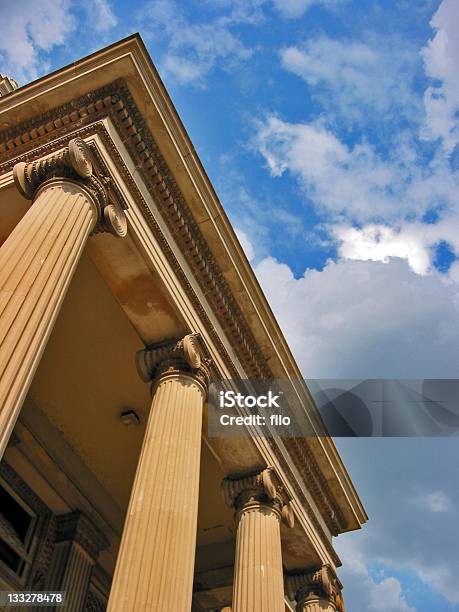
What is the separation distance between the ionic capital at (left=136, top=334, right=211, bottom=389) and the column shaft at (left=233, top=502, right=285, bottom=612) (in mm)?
4589

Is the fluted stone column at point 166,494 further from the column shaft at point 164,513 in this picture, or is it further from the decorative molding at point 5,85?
the decorative molding at point 5,85

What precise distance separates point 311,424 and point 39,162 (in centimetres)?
1249

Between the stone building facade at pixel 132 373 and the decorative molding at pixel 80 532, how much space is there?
1.8 inches

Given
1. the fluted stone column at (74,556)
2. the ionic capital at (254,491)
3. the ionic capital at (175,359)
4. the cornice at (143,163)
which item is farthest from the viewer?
the fluted stone column at (74,556)

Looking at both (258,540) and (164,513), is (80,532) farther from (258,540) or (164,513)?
(164,513)

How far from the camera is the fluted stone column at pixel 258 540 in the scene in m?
14.9

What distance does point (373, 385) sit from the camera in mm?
18875

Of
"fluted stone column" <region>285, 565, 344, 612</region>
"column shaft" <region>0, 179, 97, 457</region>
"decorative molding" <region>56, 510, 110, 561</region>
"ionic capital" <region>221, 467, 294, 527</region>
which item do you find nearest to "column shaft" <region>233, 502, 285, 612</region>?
"ionic capital" <region>221, 467, 294, 527</region>

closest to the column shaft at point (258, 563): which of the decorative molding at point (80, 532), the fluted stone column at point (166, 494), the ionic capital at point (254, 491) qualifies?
the ionic capital at point (254, 491)

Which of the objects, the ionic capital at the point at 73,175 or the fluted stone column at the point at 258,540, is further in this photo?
the fluted stone column at the point at 258,540

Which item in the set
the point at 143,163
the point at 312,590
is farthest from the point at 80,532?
the point at 143,163

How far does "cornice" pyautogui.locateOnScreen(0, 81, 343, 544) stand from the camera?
13773 millimetres

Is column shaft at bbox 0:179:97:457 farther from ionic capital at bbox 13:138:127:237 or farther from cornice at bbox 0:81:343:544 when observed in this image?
cornice at bbox 0:81:343:544

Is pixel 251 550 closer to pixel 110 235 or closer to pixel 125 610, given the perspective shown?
pixel 125 610
